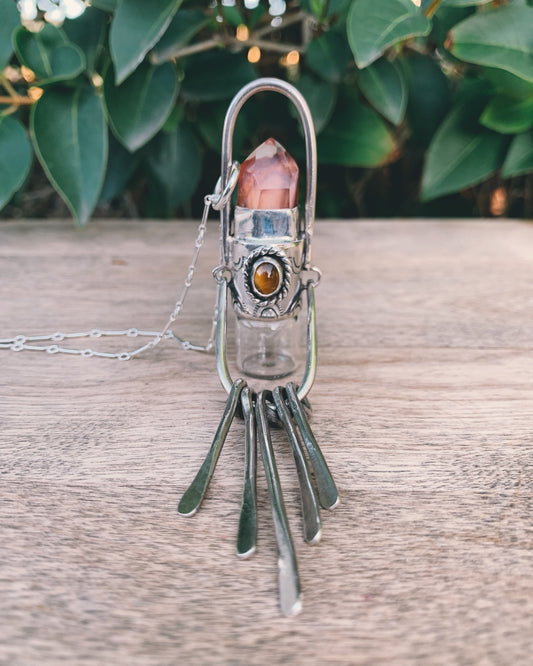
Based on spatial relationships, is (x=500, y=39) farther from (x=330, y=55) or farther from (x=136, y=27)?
(x=136, y=27)

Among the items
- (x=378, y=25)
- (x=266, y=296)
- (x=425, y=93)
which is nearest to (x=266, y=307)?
(x=266, y=296)

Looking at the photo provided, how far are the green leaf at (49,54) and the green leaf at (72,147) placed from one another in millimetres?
29

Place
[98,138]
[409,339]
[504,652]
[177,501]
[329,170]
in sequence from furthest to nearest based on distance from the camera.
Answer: [329,170] → [98,138] → [409,339] → [177,501] → [504,652]

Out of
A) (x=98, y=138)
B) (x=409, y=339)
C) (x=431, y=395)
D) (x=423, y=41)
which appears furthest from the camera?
(x=423, y=41)

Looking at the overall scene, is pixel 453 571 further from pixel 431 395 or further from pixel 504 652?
pixel 431 395

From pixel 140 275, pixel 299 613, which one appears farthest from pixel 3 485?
pixel 140 275

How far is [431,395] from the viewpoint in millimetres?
523

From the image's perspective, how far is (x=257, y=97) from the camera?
41.0 inches

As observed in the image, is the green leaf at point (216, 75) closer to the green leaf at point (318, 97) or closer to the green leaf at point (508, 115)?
the green leaf at point (318, 97)

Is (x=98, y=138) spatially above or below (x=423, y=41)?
below

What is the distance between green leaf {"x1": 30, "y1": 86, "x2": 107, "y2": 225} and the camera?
0.75 metres

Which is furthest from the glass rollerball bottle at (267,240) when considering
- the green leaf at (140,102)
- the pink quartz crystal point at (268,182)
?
the green leaf at (140,102)

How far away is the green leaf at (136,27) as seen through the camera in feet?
2.22

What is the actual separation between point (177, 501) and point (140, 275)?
47 centimetres
